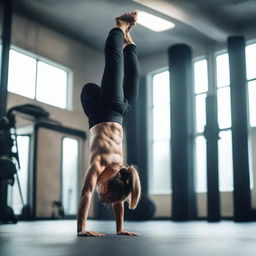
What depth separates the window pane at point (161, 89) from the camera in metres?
9.88

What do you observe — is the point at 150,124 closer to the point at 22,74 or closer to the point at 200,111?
the point at 200,111

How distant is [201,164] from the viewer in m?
8.94

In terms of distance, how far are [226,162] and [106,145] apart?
6.07 meters

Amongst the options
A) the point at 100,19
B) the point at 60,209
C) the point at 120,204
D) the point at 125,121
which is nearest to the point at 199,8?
the point at 100,19

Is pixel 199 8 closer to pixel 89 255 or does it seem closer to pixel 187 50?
pixel 187 50

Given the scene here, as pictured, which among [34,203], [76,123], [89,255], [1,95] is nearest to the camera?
[89,255]

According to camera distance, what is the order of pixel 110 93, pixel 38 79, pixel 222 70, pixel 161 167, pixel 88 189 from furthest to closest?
pixel 161 167 → pixel 222 70 → pixel 38 79 → pixel 110 93 → pixel 88 189

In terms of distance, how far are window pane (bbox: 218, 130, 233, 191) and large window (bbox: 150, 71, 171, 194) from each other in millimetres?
1326

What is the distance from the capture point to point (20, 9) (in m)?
8.51

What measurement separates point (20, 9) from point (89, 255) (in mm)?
7682

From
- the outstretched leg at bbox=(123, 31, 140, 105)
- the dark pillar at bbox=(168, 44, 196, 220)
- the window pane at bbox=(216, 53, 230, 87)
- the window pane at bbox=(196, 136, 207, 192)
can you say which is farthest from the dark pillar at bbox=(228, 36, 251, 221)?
the outstretched leg at bbox=(123, 31, 140, 105)

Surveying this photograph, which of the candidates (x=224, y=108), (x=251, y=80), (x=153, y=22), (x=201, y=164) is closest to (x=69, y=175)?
(x=201, y=164)

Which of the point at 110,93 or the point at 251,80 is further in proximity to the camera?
the point at 251,80

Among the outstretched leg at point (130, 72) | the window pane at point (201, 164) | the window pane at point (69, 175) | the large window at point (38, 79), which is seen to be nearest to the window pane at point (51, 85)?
the large window at point (38, 79)
